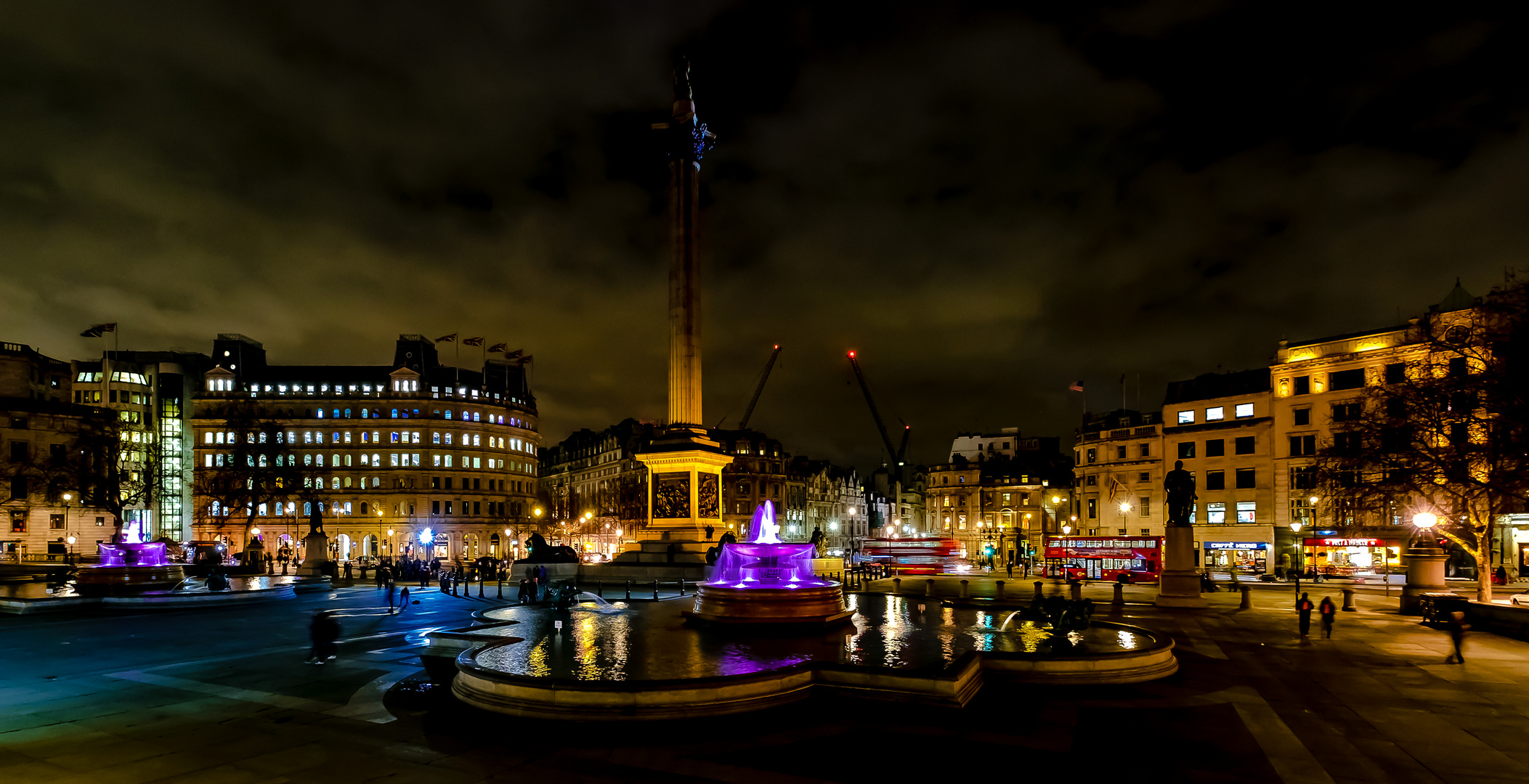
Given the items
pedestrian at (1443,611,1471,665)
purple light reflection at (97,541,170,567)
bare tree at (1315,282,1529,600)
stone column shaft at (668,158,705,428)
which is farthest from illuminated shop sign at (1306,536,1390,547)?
purple light reflection at (97,541,170,567)

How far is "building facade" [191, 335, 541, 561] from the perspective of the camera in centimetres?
10625

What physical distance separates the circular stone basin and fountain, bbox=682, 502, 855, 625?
1.61ft

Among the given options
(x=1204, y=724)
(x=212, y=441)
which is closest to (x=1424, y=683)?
(x=1204, y=724)

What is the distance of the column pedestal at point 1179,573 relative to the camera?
32.1 m

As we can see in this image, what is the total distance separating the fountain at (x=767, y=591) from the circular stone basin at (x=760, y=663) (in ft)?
1.61

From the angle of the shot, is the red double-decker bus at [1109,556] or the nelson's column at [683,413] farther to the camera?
the red double-decker bus at [1109,556]

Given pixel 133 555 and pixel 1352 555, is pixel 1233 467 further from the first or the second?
pixel 133 555

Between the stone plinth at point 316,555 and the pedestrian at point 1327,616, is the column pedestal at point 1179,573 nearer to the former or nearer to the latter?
the pedestrian at point 1327,616

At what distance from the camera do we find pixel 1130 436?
79.4m

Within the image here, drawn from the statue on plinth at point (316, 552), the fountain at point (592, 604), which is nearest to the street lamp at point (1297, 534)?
the fountain at point (592, 604)

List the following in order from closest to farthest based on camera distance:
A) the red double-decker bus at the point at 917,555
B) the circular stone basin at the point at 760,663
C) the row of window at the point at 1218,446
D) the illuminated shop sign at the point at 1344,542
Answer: the circular stone basin at the point at 760,663 < the illuminated shop sign at the point at 1344,542 < the red double-decker bus at the point at 917,555 < the row of window at the point at 1218,446

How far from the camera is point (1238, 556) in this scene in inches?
2687

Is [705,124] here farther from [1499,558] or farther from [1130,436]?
[1499,558]

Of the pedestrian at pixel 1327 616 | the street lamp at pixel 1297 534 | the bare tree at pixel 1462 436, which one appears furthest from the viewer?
the street lamp at pixel 1297 534
